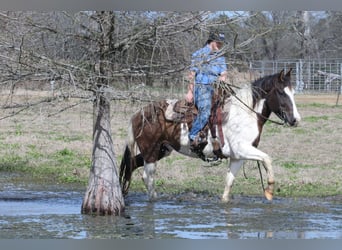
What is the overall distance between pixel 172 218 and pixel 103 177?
1137 mm

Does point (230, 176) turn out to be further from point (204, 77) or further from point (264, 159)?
point (204, 77)

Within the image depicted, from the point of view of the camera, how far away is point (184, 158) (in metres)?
16.9

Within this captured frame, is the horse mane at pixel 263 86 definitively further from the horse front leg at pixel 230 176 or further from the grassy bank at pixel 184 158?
the grassy bank at pixel 184 158

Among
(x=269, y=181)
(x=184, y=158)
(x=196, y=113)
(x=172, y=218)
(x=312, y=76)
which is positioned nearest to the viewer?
(x=172, y=218)

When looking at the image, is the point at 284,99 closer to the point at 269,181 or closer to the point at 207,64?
the point at 269,181

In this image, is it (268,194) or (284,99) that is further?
(284,99)

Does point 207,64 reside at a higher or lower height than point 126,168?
higher

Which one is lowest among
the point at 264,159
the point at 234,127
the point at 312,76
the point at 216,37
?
the point at 264,159

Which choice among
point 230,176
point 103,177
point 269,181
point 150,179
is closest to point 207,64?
point 103,177

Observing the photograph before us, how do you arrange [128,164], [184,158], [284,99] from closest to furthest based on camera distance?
[284,99], [128,164], [184,158]

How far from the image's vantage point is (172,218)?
36.3 ft

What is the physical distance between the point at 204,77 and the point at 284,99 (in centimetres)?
183

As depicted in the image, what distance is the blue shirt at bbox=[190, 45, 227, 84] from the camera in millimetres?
10156

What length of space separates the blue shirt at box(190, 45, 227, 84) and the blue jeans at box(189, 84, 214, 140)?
46.9 inches
